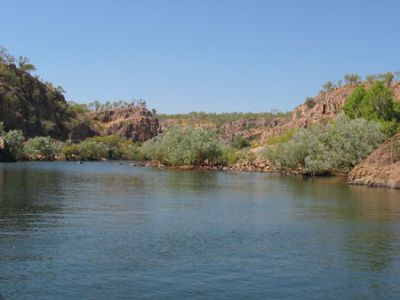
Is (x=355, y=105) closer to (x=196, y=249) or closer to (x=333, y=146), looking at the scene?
(x=333, y=146)

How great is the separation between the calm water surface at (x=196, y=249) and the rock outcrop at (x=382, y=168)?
27.8 metres

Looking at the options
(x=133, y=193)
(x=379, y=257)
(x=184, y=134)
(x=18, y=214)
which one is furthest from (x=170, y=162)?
(x=379, y=257)

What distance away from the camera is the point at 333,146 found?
11119 centimetres

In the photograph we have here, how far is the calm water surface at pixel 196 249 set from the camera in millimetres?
24812

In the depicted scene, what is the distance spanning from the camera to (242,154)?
16375 centimetres

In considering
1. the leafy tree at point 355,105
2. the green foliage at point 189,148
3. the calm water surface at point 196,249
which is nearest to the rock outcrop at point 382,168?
the calm water surface at point 196,249

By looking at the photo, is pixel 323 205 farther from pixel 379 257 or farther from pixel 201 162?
pixel 201 162

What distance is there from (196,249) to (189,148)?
378ft

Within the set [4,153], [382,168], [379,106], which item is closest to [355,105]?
[379,106]

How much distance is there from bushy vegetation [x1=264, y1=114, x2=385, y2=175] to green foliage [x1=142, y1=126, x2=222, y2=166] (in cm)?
2800

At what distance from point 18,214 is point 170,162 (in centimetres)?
10820

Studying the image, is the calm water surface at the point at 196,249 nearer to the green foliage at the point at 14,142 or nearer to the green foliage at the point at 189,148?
the green foliage at the point at 189,148

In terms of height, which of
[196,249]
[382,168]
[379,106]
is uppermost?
[379,106]

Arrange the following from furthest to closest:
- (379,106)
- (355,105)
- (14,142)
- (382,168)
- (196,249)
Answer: (14,142)
(355,105)
(379,106)
(382,168)
(196,249)
